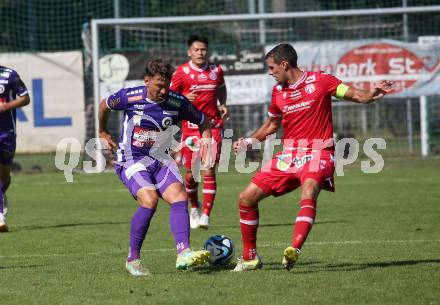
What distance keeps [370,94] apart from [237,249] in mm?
2671

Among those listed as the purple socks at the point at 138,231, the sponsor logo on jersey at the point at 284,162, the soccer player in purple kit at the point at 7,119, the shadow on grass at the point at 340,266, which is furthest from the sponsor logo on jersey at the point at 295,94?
the soccer player in purple kit at the point at 7,119

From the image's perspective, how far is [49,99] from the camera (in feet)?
72.7

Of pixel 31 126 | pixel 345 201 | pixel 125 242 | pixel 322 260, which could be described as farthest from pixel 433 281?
pixel 31 126

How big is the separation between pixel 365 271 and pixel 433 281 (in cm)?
75

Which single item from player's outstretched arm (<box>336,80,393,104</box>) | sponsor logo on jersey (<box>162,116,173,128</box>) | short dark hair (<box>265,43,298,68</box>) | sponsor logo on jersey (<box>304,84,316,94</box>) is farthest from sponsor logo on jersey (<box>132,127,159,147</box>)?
player's outstretched arm (<box>336,80,393,104</box>)

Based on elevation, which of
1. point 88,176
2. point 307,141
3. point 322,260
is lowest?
point 88,176

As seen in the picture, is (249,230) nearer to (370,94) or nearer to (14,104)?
(370,94)

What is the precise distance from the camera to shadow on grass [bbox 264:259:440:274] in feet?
26.9

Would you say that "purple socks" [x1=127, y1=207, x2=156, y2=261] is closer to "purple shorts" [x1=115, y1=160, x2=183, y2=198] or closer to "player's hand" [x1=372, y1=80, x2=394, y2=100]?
"purple shorts" [x1=115, y1=160, x2=183, y2=198]

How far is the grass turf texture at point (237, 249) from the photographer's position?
7051 mm

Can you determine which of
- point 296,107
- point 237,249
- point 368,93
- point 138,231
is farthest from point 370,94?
point 237,249

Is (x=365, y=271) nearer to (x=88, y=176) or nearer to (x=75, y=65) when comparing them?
(x=88, y=176)

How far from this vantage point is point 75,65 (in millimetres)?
22312

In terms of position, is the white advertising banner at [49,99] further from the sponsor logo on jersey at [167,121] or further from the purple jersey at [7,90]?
the sponsor logo on jersey at [167,121]
